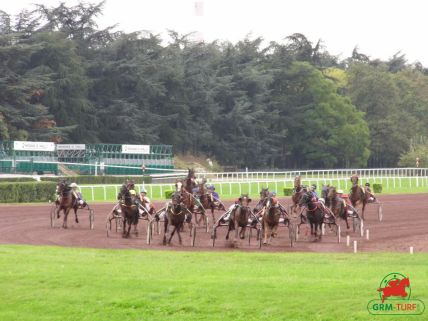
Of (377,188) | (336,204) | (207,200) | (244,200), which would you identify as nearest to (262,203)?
(336,204)

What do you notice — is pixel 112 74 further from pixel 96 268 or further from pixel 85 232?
pixel 96 268

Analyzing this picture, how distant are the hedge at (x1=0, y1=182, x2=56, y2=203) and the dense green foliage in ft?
75.8

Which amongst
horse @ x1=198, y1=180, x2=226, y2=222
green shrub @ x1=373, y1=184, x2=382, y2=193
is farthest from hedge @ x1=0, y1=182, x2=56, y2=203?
green shrub @ x1=373, y1=184, x2=382, y2=193

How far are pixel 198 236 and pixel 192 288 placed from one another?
1025 cm

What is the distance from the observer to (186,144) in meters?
73.9

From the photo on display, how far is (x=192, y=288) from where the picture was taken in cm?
1159

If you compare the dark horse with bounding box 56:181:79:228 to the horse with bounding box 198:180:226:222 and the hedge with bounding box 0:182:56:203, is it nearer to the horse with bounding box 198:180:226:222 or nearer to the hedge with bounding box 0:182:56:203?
the horse with bounding box 198:180:226:222

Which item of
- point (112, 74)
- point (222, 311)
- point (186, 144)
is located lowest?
point (222, 311)

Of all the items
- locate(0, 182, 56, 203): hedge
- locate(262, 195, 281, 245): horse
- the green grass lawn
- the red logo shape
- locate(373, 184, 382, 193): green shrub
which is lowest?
the green grass lawn

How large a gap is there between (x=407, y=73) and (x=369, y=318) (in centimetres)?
8642

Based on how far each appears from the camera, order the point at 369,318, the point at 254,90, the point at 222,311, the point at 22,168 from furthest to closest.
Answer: the point at 254,90
the point at 22,168
the point at 222,311
the point at 369,318

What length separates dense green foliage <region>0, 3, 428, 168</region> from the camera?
2518 inches

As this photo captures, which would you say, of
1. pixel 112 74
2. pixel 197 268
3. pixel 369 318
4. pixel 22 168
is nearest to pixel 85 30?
pixel 112 74

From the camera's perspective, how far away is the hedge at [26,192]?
113 ft
